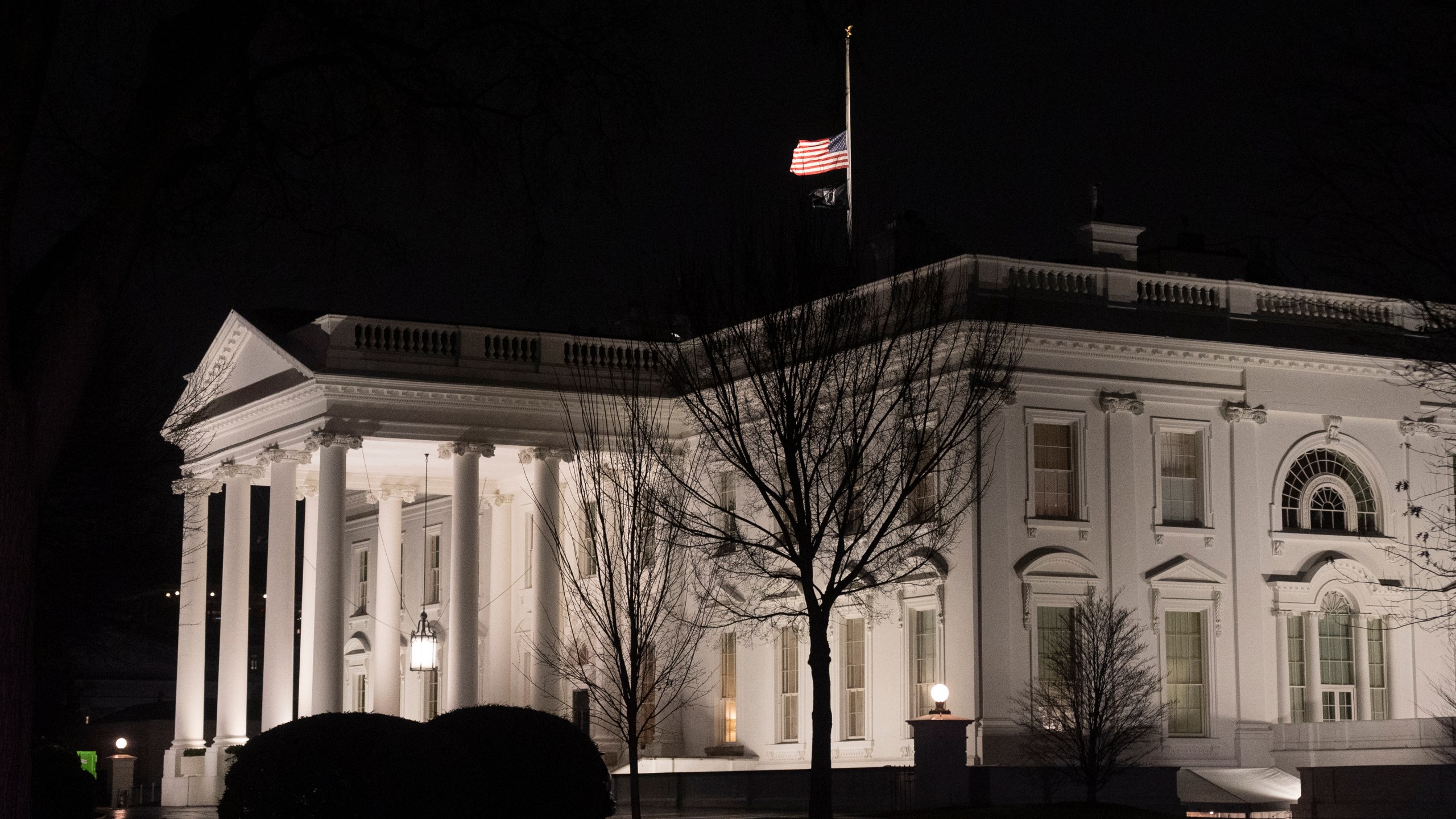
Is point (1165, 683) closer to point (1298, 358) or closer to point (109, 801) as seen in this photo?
point (1298, 358)

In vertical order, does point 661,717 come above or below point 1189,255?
below

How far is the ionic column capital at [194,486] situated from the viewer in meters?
45.3


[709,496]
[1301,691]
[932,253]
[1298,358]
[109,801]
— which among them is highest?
[932,253]

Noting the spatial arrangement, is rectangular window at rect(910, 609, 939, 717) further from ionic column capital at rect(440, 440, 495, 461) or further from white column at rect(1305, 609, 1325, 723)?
ionic column capital at rect(440, 440, 495, 461)

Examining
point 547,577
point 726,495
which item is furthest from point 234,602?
point 726,495

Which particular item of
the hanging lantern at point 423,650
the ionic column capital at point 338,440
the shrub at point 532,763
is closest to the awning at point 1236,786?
the hanging lantern at point 423,650

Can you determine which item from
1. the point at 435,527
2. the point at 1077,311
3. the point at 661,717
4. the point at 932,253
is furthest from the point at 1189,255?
the point at 435,527

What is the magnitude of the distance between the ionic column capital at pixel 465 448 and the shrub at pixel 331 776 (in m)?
22.4

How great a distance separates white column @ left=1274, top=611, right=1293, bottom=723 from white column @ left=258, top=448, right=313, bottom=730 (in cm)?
2110

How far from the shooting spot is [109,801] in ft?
171

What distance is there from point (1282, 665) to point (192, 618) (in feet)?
83.0

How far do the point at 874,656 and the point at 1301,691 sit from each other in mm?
8614

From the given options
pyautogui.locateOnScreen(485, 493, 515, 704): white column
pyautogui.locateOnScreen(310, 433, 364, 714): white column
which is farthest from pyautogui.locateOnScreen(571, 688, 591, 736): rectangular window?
pyautogui.locateOnScreen(485, 493, 515, 704): white column

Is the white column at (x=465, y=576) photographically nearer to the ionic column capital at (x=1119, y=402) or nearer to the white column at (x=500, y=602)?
the white column at (x=500, y=602)
